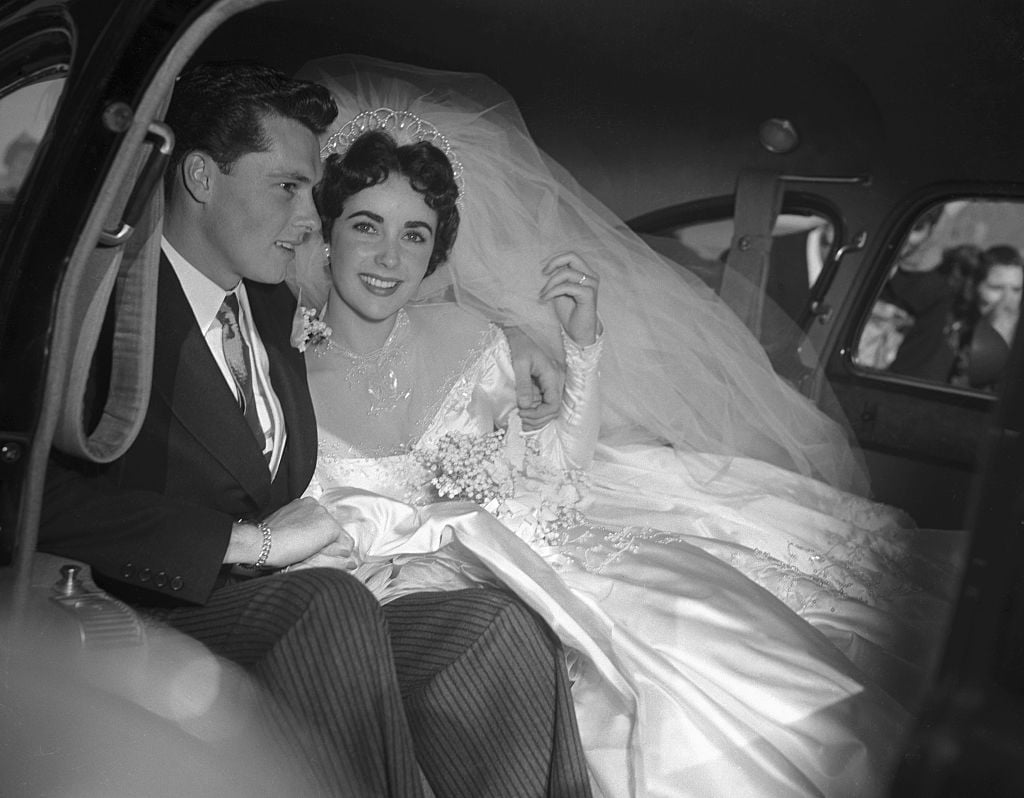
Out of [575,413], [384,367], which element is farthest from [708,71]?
[384,367]

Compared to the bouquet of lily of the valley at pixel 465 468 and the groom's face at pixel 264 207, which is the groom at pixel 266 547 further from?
the bouquet of lily of the valley at pixel 465 468

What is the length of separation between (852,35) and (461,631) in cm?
115

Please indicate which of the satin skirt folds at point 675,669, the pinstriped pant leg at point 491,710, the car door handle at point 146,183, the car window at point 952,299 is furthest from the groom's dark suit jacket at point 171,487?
the car window at point 952,299

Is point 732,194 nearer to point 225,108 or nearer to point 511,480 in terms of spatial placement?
point 511,480

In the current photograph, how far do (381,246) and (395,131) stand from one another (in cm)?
19

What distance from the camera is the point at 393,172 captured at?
1611mm

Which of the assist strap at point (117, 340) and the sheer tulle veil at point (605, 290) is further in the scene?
the sheer tulle veil at point (605, 290)

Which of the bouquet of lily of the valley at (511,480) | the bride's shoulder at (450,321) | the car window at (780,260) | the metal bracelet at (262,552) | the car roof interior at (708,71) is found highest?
the car roof interior at (708,71)

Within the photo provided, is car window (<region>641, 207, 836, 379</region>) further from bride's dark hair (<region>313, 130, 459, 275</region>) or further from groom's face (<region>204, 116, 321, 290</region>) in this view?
groom's face (<region>204, 116, 321, 290</region>)

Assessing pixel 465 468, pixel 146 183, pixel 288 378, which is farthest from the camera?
pixel 465 468

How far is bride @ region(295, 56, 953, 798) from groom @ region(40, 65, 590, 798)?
83 millimetres

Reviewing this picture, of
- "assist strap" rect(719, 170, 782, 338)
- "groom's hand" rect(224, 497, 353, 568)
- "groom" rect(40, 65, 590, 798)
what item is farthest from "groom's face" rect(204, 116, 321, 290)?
"assist strap" rect(719, 170, 782, 338)

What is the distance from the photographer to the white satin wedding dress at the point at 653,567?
147cm

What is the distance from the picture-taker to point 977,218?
1.62m
